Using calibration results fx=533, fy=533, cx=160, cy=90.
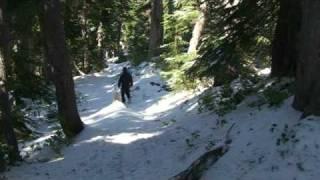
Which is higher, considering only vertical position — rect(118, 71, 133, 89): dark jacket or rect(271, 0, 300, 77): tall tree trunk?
rect(271, 0, 300, 77): tall tree trunk

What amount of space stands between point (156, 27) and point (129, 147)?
834 inches

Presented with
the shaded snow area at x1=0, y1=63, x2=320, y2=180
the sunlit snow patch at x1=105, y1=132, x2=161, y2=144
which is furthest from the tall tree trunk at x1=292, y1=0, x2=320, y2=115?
the sunlit snow patch at x1=105, y1=132, x2=161, y2=144

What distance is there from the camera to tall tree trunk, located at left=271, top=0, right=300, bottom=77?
1315 centimetres

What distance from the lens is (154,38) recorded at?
1415 inches

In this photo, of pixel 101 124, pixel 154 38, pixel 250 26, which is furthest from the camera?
pixel 154 38

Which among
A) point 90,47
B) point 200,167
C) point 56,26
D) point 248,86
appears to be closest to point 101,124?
point 56,26

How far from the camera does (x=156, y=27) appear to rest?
1391 inches

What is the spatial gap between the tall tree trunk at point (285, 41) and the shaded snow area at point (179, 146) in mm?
1312

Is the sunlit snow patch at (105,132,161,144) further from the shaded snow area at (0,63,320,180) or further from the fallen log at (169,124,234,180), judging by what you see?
the fallen log at (169,124,234,180)

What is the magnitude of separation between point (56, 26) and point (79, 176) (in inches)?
208

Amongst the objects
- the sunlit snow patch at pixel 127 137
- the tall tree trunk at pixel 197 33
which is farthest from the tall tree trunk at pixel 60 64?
the tall tree trunk at pixel 197 33

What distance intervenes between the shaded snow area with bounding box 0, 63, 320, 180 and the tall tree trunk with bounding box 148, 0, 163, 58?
38.8 ft

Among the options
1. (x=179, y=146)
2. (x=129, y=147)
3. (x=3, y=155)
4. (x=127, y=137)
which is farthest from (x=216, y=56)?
(x=3, y=155)

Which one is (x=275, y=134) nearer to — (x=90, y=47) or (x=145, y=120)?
(x=145, y=120)
